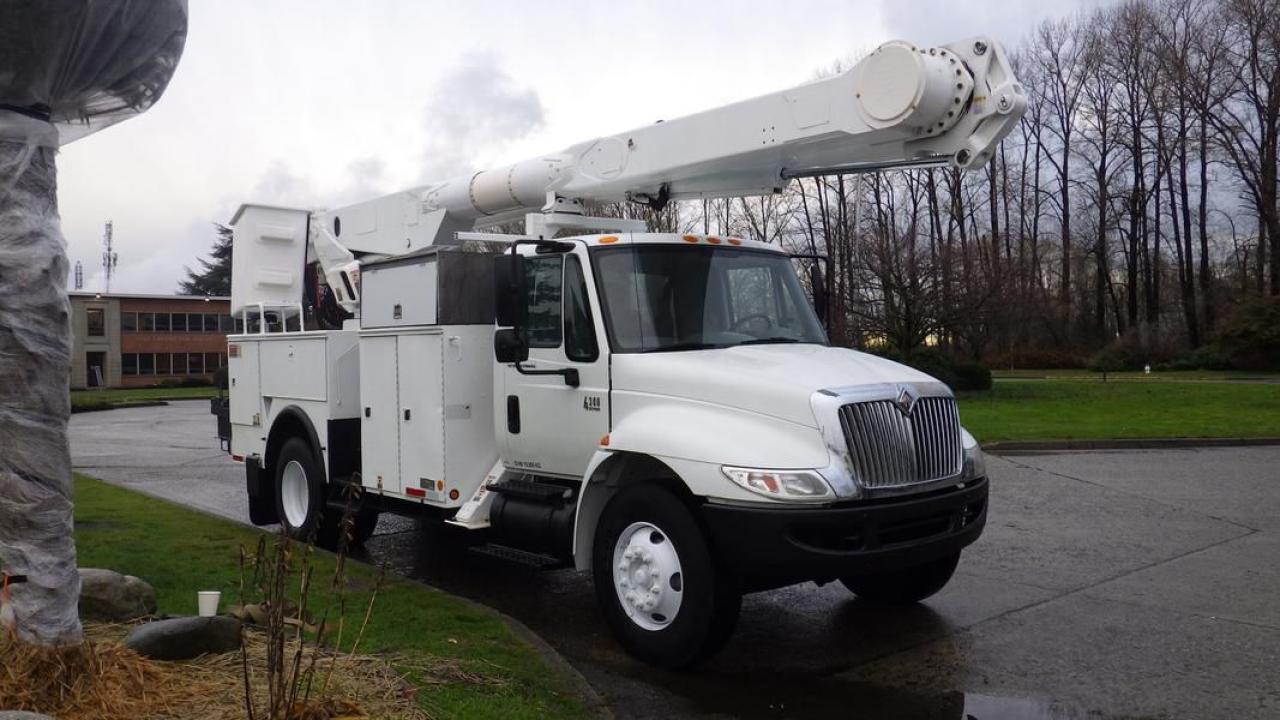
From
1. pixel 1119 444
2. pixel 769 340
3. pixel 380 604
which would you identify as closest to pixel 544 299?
pixel 769 340

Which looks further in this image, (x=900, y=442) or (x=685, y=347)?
(x=685, y=347)

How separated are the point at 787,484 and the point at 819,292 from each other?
2.77 metres

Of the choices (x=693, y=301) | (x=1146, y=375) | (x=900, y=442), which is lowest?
(x=1146, y=375)

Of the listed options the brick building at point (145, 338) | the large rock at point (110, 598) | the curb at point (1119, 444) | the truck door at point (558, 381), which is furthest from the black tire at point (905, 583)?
the brick building at point (145, 338)

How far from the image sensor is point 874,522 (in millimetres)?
6168

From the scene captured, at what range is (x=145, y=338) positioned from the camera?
64.8m

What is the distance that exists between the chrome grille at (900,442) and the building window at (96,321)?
65.2m

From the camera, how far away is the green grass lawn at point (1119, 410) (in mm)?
19609

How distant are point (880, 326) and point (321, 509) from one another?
21630mm

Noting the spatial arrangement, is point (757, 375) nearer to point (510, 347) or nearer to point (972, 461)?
point (972, 461)

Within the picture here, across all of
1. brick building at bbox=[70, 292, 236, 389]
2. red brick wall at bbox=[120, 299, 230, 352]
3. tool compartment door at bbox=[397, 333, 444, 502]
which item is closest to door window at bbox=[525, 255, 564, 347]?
tool compartment door at bbox=[397, 333, 444, 502]

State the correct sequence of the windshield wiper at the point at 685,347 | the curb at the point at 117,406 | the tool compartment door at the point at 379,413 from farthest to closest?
1. the curb at the point at 117,406
2. the tool compartment door at the point at 379,413
3. the windshield wiper at the point at 685,347

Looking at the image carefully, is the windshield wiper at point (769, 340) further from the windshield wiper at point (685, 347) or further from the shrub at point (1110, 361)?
the shrub at point (1110, 361)

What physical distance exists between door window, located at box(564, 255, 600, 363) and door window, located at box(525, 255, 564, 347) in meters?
0.11
